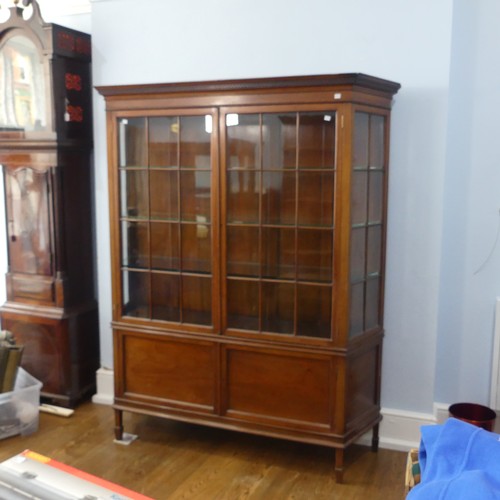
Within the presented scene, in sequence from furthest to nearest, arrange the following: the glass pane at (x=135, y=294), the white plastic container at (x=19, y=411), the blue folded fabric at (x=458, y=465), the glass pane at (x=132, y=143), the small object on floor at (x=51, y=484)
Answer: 1. the white plastic container at (x=19, y=411)
2. the glass pane at (x=135, y=294)
3. the glass pane at (x=132, y=143)
4. the small object on floor at (x=51, y=484)
5. the blue folded fabric at (x=458, y=465)

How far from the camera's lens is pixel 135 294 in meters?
3.25

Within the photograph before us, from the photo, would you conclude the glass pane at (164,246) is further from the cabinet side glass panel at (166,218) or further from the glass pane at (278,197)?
the glass pane at (278,197)

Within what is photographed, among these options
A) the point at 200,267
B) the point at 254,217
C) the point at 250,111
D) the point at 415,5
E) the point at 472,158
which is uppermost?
the point at 415,5

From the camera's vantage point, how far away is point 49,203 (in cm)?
350

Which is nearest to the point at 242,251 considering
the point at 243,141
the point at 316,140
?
the point at 243,141

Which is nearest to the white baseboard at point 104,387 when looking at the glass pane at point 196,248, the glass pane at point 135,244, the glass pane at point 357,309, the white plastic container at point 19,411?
the white plastic container at point 19,411

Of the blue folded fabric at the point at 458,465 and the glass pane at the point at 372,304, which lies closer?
the blue folded fabric at the point at 458,465

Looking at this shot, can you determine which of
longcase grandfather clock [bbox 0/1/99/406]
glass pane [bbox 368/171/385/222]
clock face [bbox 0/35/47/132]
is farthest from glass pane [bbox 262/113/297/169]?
clock face [bbox 0/35/47/132]

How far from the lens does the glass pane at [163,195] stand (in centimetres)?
313

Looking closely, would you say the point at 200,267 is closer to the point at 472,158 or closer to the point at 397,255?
the point at 397,255

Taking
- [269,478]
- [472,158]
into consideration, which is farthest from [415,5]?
[269,478]

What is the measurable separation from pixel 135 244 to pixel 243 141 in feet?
2.69

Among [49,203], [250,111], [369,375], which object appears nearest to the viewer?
[250,111]

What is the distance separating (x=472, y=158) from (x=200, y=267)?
1.47 m
